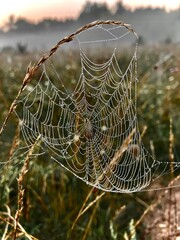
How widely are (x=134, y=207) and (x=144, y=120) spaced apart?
1.03m

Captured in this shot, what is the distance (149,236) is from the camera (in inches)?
108

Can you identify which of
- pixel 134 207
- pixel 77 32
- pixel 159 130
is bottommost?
pixel 134 207

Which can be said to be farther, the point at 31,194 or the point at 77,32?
the point at 31,194

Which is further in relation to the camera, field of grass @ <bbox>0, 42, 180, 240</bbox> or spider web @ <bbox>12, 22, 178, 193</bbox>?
field of grass @ <bbox>0, 42, 180, 240</bbox>

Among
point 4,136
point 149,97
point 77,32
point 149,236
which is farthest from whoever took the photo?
point 149,97

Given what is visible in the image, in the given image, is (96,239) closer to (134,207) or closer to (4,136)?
(134,207)

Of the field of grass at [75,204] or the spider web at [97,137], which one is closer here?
the spider web at [97,137]

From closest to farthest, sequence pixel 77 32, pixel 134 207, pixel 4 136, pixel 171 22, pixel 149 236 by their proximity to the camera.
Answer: pixel 77 32
pixel 149 236
pixel 134 207
pixel 4 136
pixel 171 22

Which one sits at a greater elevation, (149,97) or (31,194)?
(149,97)

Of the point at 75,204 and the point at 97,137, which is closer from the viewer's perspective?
the point at 97,137

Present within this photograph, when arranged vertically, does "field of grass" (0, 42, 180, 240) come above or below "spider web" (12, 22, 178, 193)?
below

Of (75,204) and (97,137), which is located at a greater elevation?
(97,137)

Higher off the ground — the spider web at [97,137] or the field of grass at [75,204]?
the spider web at [97,137]

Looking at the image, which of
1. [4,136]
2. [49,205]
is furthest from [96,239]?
[4,136]
